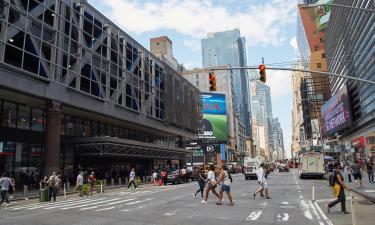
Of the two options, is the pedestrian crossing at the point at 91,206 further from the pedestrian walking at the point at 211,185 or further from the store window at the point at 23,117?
the store window at the point at 23,117

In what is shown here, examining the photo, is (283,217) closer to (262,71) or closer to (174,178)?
(262,71)

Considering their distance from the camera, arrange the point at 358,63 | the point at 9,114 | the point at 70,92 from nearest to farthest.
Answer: the point at 9,114 → the point at 70,92 → the point at 358,63

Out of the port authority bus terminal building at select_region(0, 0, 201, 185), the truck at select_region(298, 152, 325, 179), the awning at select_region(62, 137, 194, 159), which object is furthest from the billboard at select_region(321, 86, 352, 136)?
the awning at select_region(62, 137, 194, 159)

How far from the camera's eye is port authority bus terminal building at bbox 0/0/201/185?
101ft

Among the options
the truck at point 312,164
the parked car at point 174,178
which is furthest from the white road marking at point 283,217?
the truck at point 312,164

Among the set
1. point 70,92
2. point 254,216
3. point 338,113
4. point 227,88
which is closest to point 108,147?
point 70,92

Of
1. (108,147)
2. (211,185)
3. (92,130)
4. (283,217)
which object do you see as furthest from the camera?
(92,130)

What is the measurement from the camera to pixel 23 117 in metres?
33.8

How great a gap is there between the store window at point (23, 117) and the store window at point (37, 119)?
57 centimetres

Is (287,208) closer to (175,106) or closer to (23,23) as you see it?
(23,23)

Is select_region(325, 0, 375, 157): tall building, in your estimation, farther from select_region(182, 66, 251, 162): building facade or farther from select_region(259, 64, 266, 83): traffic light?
select_region(182, 66, 251, 162): building facade

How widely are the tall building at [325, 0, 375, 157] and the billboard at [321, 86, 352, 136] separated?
99 centimetres

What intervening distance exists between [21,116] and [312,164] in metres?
31.0

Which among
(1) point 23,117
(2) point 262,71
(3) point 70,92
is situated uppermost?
(3) point 70,92
